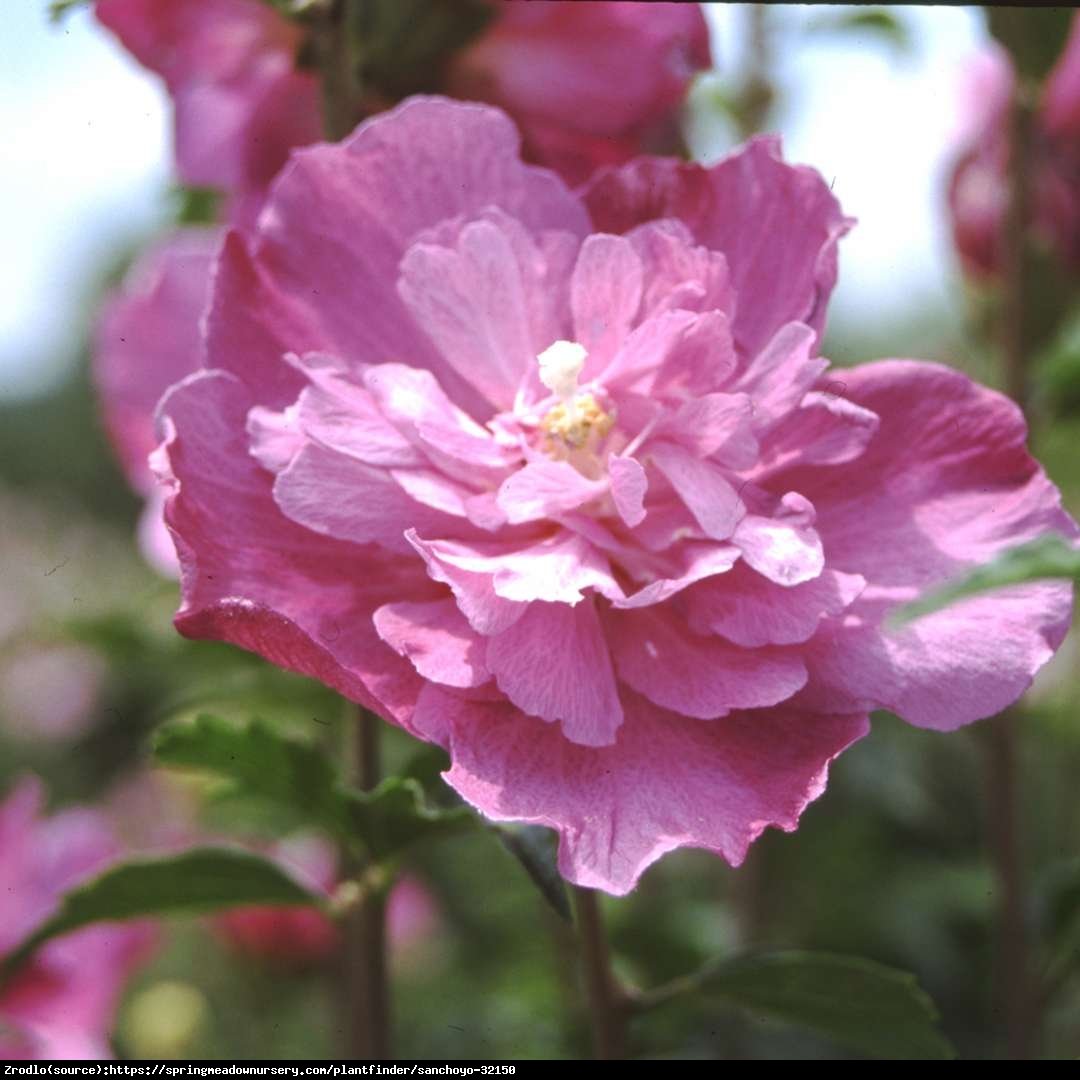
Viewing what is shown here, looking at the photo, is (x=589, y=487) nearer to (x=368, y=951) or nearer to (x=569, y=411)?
(x=569, y=411)

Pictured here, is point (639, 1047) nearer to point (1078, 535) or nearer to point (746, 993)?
point (746, 993)

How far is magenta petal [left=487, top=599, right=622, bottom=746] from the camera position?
54 centimetres

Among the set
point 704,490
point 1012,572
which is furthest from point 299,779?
point 1012,572

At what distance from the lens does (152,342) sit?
89cm

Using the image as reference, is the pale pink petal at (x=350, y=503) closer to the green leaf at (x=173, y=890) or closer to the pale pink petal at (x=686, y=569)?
the pale pink petal at (x=686, y=569)

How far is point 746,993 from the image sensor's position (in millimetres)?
723

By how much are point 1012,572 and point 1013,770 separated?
0.52 meters

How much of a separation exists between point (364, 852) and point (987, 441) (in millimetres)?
355

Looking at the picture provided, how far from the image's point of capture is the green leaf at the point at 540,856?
1.79ft

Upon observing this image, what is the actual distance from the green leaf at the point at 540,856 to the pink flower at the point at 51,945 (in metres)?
0.35

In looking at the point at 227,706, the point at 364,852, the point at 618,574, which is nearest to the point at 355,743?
the point at 364,852

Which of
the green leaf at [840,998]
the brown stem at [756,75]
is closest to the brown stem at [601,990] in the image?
the green leaf at [840,998]

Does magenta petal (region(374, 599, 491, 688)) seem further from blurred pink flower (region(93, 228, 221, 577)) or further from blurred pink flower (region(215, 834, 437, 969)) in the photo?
blurred pink flower (region(215, 834, 437, 969))

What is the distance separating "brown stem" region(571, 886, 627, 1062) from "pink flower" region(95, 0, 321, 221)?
41cm
